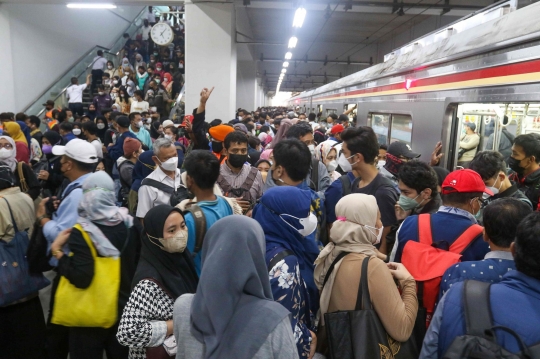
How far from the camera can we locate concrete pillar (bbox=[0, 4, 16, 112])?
9.94m

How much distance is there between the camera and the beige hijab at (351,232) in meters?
1.78

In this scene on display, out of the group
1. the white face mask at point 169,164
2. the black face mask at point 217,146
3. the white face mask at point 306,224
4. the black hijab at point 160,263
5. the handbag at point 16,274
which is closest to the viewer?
the black hijab at point 160,263

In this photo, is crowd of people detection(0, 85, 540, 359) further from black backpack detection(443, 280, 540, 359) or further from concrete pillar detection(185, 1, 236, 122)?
concrete pillar detection(185, 1, 236, 122)

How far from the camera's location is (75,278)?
1958 millimetres

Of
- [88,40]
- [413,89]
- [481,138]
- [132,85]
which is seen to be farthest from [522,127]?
[88,40]

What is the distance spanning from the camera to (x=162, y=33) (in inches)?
464

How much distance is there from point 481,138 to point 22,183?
5475 mm

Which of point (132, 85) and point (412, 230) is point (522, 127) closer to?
point (412, 230)

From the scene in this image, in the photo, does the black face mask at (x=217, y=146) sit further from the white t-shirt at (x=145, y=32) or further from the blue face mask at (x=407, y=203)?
the white t-shirt at (x=145, y=32)

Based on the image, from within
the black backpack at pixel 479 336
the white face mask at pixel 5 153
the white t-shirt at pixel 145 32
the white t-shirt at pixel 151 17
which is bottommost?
the black backpack at pixel 479 336

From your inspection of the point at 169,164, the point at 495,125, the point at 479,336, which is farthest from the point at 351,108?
the point at 479,336

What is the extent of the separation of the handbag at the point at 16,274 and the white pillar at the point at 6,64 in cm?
910

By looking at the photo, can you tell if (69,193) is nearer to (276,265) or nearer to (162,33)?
(276,265)

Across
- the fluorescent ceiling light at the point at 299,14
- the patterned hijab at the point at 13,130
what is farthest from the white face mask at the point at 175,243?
the fluorescent ceiling light at the point at 299,14
